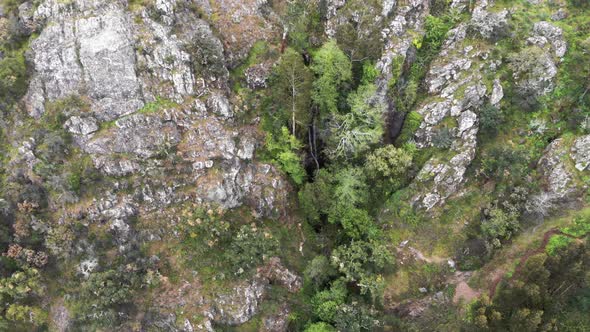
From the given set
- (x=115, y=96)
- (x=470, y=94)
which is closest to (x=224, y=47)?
(x=115, y=96)

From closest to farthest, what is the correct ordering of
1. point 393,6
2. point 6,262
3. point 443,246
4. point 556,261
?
1. point 556,261
2. point 6,262
3. point 443,246
4. point 393,6

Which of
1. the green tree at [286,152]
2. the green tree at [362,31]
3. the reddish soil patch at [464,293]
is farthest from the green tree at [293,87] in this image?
the reddish soil patch at [464,293]

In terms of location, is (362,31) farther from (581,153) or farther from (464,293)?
(464,293)

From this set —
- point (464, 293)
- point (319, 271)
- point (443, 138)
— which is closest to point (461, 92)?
point (443, 138)

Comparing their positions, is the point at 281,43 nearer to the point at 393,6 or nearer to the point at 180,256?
the point at 393,6

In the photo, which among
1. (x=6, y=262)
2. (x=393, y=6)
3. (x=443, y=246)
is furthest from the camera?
(x=393, y=6)

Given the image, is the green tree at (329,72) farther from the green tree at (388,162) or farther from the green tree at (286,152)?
the green tree at (388,162)

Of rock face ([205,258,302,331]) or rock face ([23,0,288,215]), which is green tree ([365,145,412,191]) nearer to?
rock face ([23,0,288,215])
